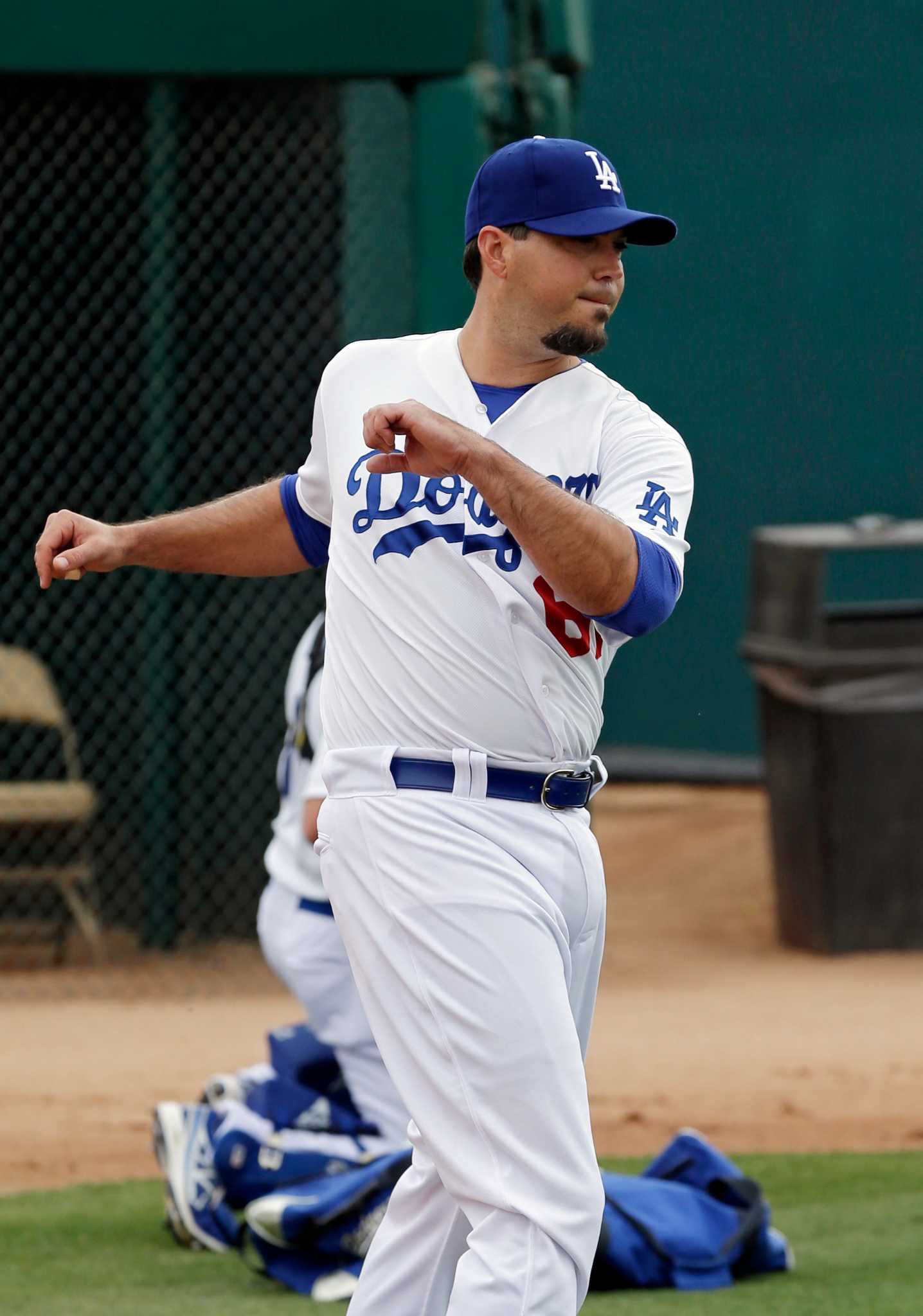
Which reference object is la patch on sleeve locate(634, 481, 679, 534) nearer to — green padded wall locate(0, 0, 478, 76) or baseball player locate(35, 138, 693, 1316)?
baseball player locate(35, 138, 693, 1316)

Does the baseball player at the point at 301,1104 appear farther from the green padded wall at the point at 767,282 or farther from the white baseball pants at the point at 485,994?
the green padded wall at the point at 767,282

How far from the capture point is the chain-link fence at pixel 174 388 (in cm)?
829

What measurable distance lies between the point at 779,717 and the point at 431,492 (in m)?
5.88

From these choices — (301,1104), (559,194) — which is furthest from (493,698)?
(301,1104)

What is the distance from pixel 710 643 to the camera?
12422mm

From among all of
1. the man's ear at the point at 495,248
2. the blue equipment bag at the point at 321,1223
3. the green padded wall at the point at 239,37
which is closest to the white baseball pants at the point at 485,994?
the man's ear at the point at 495,248

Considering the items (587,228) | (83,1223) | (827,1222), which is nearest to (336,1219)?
(83,1223)

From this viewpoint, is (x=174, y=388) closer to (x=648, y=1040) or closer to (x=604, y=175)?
(x=648, y=1040)

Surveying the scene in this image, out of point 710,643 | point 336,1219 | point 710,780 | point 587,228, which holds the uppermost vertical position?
point 587,228

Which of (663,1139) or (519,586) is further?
(663,1139)

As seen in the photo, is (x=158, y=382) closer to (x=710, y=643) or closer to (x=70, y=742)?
(x=70, y=742)

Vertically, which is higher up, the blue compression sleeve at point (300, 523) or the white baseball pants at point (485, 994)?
the blue compression sleeve at point (300, 523)

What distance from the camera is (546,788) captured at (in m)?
2.76

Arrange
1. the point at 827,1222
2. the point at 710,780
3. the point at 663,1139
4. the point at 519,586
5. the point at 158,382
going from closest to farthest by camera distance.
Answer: the point at 519,586, the point at 827,1222, the point at 663,1139, the point at 158,382, the point at 710,780
